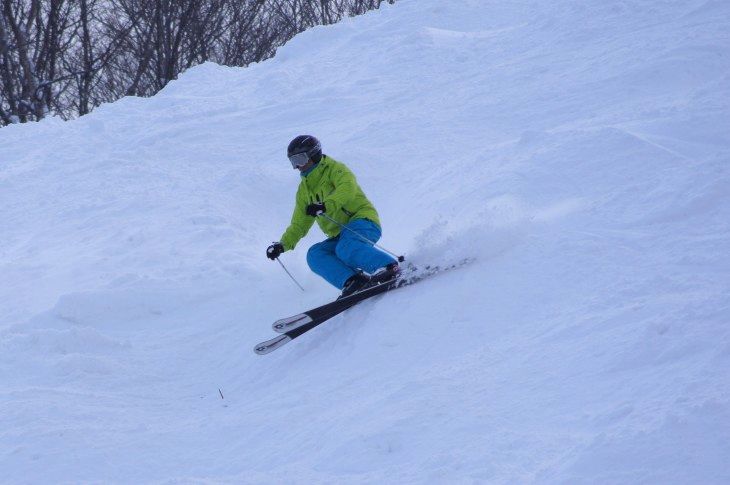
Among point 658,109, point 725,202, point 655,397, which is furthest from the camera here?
point 658,109

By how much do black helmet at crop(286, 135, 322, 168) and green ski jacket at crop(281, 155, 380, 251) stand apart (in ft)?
0.39

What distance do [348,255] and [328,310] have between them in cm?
56

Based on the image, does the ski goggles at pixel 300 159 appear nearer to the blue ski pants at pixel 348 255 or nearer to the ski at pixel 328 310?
the blue ski pants at pixel 348 255

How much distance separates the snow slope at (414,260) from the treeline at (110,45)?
34.4ft

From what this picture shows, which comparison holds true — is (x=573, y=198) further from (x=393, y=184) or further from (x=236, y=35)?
(x=236, y=35)

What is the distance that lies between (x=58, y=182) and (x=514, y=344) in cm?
767

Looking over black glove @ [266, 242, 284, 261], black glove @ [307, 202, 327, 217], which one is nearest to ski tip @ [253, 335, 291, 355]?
black glove @ [266, 242, 284, 261]

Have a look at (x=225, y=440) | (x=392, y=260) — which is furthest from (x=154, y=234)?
(x=225, y=440)

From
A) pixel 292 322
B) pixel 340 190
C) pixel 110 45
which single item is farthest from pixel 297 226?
pixel 110 45

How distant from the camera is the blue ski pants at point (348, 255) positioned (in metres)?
6.31

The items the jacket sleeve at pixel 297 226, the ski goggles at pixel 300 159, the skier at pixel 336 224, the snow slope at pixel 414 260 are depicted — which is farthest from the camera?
the jacket sleeve at pixel 297 226

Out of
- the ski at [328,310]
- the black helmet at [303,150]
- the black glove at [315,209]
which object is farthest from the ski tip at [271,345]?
the black helmet at [303,150]

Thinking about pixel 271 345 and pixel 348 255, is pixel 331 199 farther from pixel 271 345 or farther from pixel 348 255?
pixel 271 345

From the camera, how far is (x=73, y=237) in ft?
29.3
